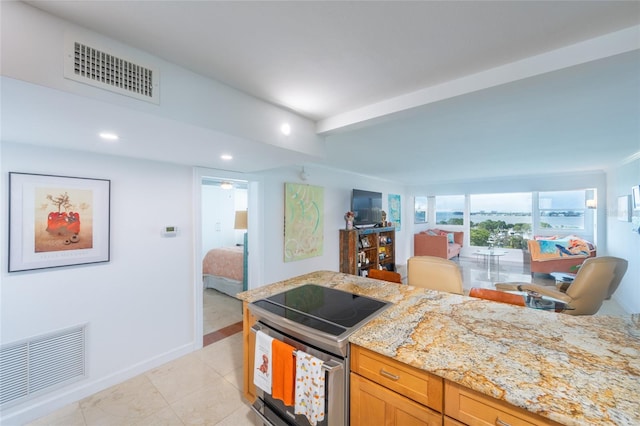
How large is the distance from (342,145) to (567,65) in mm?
2064

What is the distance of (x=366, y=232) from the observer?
198 inches

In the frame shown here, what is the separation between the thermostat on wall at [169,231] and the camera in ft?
8.16

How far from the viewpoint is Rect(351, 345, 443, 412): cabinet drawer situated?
39.2 inches

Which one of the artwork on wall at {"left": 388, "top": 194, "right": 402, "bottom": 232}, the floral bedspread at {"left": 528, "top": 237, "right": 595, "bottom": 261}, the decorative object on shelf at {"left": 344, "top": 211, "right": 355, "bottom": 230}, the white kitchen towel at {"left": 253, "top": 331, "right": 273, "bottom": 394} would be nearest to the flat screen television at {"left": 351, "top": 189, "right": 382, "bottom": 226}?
the decorative object on shelf at {"left": 344, "top": 211, "right": 355, "bottom": 230}

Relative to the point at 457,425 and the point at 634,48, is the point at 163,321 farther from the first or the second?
the point at 634,48

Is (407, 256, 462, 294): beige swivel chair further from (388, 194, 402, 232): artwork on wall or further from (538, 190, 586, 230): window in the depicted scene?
(538, 190, 586, 230): window

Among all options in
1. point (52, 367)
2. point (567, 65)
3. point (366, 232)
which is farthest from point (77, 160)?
point (366, 232)

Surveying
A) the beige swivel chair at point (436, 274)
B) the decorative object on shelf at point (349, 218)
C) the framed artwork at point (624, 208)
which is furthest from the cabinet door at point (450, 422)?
the framed artwork at point (624, 208)

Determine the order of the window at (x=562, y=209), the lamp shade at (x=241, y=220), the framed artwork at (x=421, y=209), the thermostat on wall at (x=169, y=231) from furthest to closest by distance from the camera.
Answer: the framed artwork at (x=421, y=209) → the window at (x=562, y=209) → the lamp shade at (x=241, y=220) → the thermostat on wall at (x=169, y=231)

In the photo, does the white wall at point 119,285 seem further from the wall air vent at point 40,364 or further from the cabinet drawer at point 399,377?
the cabinet drawer at point 399,377

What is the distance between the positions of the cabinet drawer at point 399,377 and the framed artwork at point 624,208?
4901 mm

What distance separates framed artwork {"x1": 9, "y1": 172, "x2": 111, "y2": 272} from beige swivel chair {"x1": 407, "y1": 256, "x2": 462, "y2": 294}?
2.85 m

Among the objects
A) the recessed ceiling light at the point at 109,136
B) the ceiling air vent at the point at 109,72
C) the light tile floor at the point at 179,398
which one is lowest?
the light tile floor at the point at 179,398

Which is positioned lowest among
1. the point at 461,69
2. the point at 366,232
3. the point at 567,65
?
the point at 366,232
